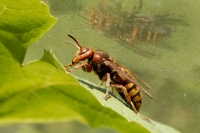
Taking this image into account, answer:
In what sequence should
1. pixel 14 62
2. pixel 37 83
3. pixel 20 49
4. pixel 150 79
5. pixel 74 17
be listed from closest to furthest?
pixel 37 83 → pixel 14 62 → pixel 20 49 → pixel 74 17 → pixel 150 79

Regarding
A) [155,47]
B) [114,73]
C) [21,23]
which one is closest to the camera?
[21,23]

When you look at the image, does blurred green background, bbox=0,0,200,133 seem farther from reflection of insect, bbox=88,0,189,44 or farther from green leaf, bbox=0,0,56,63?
green leaf, bbox=0,0,56,63

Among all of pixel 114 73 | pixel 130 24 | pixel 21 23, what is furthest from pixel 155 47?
pixel 21 23

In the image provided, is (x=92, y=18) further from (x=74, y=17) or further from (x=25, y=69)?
(x=25, y=69)

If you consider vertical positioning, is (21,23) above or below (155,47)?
above

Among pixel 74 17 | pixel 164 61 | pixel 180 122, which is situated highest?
pixel 74 17

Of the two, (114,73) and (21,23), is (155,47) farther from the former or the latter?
(21,23)

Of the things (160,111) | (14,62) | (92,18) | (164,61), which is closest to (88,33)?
(92,18)

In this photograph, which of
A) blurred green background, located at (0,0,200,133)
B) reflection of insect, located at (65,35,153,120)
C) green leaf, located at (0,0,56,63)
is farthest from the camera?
blurred green background, located at (0,0,200,133)

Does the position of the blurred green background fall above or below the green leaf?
below

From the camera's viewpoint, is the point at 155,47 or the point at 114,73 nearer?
the point at 114,73

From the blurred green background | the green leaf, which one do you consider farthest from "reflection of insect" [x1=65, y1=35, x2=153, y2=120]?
the green leaf
